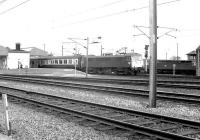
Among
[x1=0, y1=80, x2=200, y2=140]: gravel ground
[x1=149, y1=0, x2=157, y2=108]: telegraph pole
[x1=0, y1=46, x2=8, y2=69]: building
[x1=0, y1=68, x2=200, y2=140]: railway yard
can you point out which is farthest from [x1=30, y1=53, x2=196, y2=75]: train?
[x1=0, y1=68, x2=200, y2=140]: railway yard

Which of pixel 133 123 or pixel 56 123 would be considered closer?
pixel 133 123

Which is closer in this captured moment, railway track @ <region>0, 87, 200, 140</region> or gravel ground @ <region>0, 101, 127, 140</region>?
railway track @ <region>0, 87, 200, 140</region>

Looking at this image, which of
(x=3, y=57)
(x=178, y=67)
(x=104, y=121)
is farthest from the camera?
(x=3, y=57)

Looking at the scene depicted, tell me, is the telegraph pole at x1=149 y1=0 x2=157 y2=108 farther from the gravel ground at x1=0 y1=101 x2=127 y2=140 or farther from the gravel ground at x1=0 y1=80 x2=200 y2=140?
the gravel ground at x1=0 y1=101 x2=127 y2=140

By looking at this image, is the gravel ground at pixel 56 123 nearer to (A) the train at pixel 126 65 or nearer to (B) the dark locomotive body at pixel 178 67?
(A) the train at pixel 126 65

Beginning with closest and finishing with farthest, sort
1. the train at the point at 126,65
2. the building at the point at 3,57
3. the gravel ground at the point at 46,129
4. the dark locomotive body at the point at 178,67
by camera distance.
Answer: the gravel ground at the point at 46,129 < the train at the point at 126,65 < the dark locomotive body at the point at 178,67 < the building at the point at 3,57

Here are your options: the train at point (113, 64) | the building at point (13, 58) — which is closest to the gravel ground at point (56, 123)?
the train at point (113, 64)

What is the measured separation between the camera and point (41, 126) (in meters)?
7.98

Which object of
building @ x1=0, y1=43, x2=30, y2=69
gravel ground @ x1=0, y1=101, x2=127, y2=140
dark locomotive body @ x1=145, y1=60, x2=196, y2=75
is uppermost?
building @ x1=0, y1=43, x2=30, y2=69

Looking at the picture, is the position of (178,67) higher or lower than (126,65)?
lower

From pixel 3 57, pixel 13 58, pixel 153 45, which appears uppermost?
pixel 3 57

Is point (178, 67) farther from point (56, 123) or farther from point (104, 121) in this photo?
point (56, 123)

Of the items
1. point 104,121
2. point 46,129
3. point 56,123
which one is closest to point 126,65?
point 104,121

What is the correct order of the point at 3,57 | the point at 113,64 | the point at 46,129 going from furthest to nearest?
the point at 3,57
the point at 113,64
the point at 46,129
